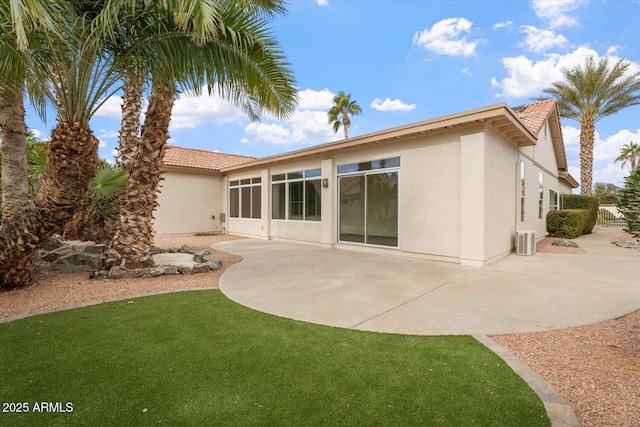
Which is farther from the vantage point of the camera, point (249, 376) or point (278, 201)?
point (278, 201)

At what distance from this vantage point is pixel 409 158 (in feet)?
31.0

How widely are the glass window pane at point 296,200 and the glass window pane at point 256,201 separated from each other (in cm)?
232

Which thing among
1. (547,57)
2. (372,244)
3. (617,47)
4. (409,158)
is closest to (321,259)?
(372,244)

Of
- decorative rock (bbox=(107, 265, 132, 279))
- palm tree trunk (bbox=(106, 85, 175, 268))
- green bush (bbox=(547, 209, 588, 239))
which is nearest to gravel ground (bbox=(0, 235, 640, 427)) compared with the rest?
decorative rock (bbox=(107, 265, 132, 279))

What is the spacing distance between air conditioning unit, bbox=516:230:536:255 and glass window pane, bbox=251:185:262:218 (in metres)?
11.0

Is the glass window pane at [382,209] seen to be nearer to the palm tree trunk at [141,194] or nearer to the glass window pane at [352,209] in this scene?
the glass window pane at [352,209]

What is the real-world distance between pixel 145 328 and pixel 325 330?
2.38 meters

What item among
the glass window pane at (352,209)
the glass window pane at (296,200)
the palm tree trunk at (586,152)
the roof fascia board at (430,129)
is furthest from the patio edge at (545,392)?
the palm tree trunk at (586,152)

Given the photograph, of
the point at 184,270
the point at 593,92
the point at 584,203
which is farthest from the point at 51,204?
the point at 593,92

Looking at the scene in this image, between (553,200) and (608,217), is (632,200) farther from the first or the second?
(608,217)

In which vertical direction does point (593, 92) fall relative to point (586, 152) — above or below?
above

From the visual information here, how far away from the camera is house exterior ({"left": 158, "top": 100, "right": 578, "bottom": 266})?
8109mm

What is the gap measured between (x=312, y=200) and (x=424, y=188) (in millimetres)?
4912

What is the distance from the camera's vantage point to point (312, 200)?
41.3ft
